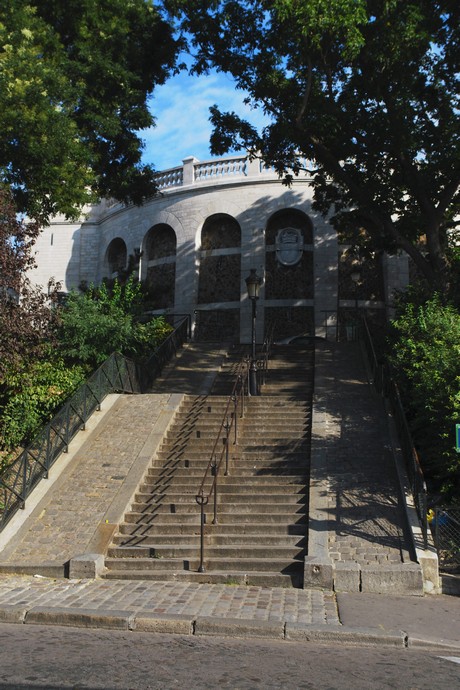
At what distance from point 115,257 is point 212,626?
2573 centimetres

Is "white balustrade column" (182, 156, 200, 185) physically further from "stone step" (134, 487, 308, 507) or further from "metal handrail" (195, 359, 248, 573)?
"stone step" (134, 487, 308, 507)

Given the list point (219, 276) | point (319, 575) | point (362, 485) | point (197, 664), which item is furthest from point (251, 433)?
point (219, 276)

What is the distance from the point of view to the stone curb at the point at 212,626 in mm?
6691

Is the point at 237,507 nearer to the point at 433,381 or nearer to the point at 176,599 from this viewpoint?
the point at 176,599

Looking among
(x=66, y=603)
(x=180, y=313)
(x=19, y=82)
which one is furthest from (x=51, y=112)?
(x=180, y=313)

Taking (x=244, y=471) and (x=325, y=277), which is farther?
(x=325, y=277)

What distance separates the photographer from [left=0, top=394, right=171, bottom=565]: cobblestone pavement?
992 cm

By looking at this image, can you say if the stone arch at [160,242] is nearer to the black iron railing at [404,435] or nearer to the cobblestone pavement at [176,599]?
the black iron railing at [404,435]

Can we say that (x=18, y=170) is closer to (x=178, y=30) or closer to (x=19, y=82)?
(x=19, y=82)

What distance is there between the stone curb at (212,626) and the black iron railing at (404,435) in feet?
8.95

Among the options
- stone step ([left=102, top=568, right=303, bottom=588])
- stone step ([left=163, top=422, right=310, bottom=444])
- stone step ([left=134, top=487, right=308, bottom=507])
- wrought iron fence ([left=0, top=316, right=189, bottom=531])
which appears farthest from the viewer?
stone step ([left=163, top=422, right=310, bottom=444])

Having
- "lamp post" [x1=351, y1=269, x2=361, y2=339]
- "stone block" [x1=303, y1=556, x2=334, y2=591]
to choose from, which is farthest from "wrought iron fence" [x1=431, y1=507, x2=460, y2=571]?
"lamp post" [x1=351, y1=269, x2=361, y2=339]

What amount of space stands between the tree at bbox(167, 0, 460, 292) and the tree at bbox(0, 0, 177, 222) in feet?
6.01

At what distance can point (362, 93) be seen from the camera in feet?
51.6
